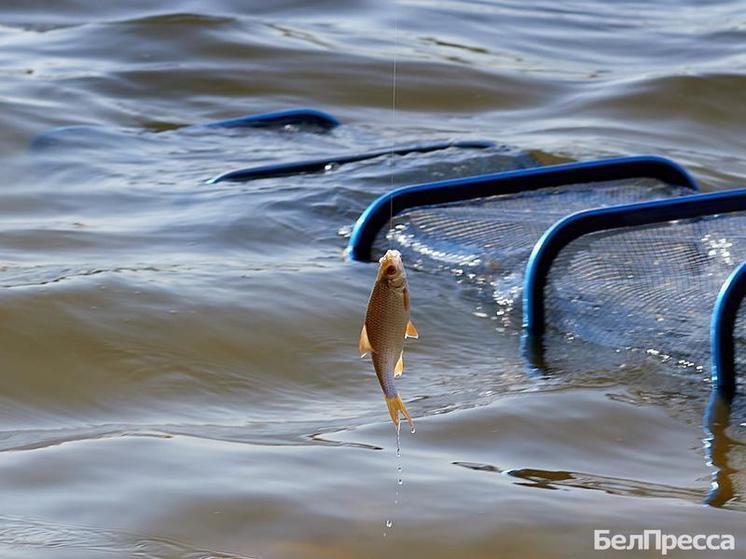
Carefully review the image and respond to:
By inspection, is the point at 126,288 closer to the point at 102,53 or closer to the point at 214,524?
the point at 214,524

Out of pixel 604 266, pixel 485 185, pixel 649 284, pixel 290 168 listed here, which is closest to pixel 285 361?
pixel 604 266

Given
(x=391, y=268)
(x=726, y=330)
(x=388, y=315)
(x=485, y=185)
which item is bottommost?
(x=726, y=330)

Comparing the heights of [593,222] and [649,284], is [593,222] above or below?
above

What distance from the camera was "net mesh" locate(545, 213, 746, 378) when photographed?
565cm

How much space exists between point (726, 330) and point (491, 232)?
1877mm

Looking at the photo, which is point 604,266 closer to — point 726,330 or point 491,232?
point 491,232

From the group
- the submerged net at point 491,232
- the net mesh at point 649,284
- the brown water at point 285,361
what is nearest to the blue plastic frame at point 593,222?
the net mesh at point 649,284

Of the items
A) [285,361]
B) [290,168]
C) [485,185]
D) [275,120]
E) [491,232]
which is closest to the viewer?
[285,361]

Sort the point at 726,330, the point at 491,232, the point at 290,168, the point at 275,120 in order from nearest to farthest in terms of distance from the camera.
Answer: the point at 726,330, the point at 491,232, the point at 290,168, the point at 275,120

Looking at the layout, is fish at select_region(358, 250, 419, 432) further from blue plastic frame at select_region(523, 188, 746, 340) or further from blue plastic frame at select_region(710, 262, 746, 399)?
blue plastic frame at select_region(523, 188, 746, 340)

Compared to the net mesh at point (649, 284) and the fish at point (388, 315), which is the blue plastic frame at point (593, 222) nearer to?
the net mesh at point (649, 284)

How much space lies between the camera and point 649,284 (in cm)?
589

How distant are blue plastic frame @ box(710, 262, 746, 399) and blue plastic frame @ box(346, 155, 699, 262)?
200cm

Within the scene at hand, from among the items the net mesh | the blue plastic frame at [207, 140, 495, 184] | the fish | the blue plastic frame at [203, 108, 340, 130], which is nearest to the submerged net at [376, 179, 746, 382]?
the net mesh
